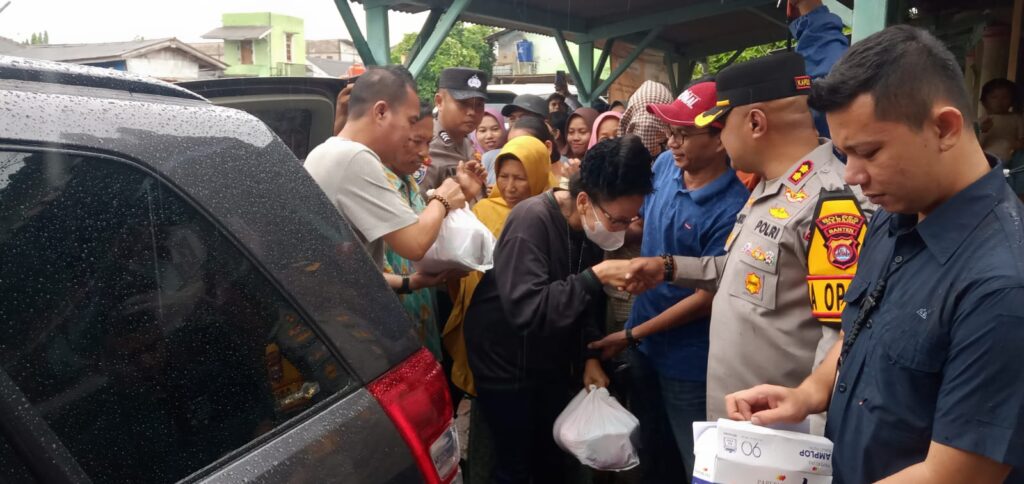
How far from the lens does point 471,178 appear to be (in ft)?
10.7

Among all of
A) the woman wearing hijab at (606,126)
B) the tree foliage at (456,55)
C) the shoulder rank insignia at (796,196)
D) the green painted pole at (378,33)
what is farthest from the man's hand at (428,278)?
the tree foliage at (456,55)

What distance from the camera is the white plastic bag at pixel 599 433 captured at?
289 centimetres

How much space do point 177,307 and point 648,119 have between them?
11.3ft

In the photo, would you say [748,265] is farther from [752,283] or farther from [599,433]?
[599,433]

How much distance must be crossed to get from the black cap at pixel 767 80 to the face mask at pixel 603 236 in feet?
2.39

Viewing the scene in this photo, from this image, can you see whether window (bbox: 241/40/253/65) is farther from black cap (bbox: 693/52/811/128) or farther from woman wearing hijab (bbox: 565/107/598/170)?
black cap (bbox: 693/52/811/128)

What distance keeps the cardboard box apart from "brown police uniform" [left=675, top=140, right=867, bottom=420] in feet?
1.61

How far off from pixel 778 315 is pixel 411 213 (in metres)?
1.27

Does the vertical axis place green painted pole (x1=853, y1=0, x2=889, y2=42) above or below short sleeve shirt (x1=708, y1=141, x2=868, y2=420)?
above

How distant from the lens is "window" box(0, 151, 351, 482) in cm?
112

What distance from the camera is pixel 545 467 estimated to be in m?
3.26

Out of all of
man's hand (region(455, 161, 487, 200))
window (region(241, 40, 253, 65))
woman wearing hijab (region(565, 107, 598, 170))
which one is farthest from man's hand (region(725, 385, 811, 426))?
window (region(241, 40, 253, 65))

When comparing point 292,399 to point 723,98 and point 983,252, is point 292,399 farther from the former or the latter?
point 723,98

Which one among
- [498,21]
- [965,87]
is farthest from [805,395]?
[498,21]
